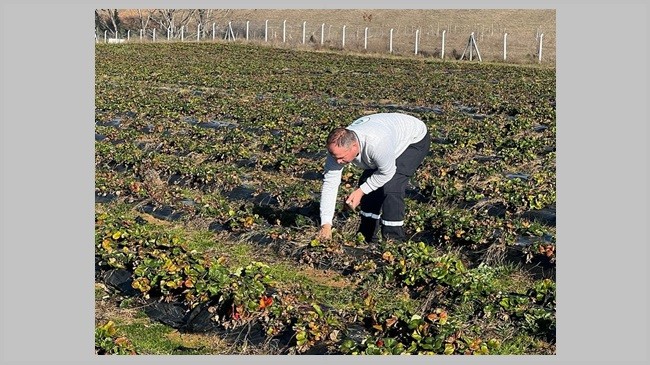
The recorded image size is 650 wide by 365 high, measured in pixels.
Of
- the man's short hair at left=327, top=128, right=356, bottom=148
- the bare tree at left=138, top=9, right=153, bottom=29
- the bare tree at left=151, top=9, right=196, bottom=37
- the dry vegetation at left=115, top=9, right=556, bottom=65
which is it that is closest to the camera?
the man's short hair at left=327, top=128, right=356, bottom=148

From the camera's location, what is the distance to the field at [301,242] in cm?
516

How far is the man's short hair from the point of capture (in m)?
6.18

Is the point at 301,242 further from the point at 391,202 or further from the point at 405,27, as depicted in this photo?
the point at 405,27

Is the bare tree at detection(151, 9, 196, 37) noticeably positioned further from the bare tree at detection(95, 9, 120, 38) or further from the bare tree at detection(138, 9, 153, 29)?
the bare tree at detection(95, 9, 120, 38)

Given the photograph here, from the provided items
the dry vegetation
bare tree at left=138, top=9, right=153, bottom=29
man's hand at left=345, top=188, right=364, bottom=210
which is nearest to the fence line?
the dry vegetation

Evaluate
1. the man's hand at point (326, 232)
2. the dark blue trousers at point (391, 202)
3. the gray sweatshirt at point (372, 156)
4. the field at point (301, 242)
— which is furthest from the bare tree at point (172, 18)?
the man's hand at point (326, 232)

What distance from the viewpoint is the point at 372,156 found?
21.4 ft

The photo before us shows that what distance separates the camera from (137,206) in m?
8.74

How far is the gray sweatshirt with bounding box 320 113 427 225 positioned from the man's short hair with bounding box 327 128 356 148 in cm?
19

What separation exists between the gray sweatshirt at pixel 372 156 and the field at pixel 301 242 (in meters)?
0.45

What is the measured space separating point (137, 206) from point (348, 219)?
2619 millimetres

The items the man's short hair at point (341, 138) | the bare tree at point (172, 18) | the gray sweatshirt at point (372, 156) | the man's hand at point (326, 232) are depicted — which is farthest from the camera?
the bare tree at point (172, 18)

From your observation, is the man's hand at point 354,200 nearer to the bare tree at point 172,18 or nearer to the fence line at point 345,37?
the fence line at point 345,37

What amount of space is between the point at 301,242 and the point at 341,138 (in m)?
1.29
